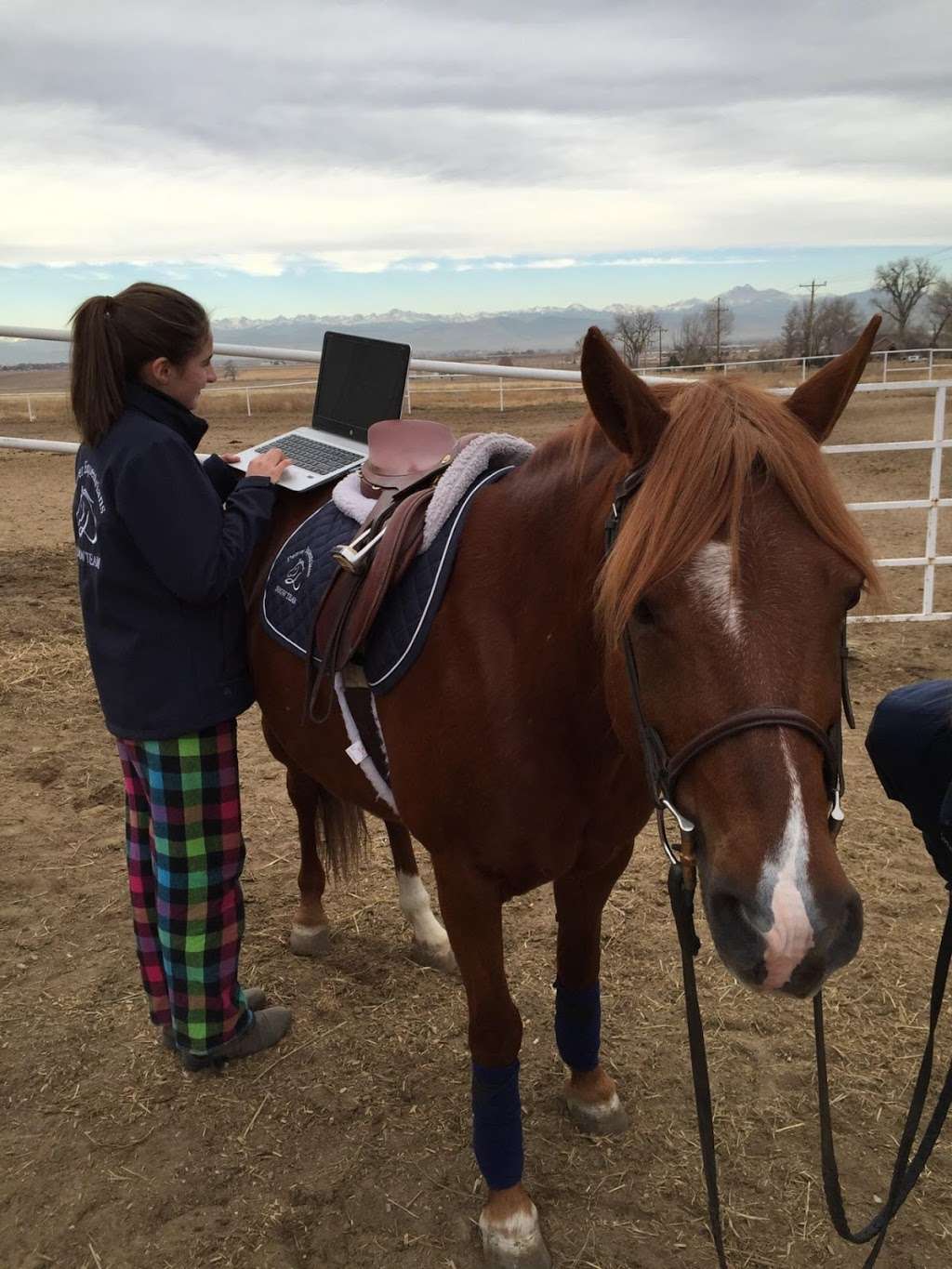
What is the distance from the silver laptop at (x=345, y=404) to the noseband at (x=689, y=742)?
1265 mm

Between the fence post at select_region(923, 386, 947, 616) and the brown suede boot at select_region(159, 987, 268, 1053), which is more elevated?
the fence post at select_region(923, 386, 947, 616)

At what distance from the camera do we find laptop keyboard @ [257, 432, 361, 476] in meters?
2.50

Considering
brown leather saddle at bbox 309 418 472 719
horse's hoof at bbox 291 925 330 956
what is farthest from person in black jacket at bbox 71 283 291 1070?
horse's hoof at bbox 291 925 330 956

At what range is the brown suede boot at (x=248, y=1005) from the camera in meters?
2.59

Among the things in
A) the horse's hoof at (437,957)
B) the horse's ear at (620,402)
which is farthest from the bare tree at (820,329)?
the horse's ear at (620,402)

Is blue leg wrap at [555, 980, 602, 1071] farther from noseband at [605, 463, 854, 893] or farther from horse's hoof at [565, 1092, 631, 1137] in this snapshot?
noseband at [605, 463, 854, 893]

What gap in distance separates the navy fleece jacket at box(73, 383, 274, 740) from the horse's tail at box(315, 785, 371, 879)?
0.81 meters

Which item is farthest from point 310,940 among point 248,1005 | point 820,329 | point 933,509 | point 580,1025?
point 820,329

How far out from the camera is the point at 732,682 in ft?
3.89

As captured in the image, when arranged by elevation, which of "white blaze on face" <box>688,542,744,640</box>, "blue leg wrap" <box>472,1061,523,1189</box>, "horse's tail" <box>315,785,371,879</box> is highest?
"white blaze on face" <box>688,542,744,640</box>

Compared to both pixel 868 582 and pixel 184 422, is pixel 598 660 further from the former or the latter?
pixel 184 422

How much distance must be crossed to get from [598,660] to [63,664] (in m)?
4.60

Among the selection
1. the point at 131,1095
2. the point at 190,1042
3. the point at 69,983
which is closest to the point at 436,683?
the point at 190,1042

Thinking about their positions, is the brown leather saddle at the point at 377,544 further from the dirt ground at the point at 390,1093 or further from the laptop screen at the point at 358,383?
the dirt ground at the point at 390,1093
